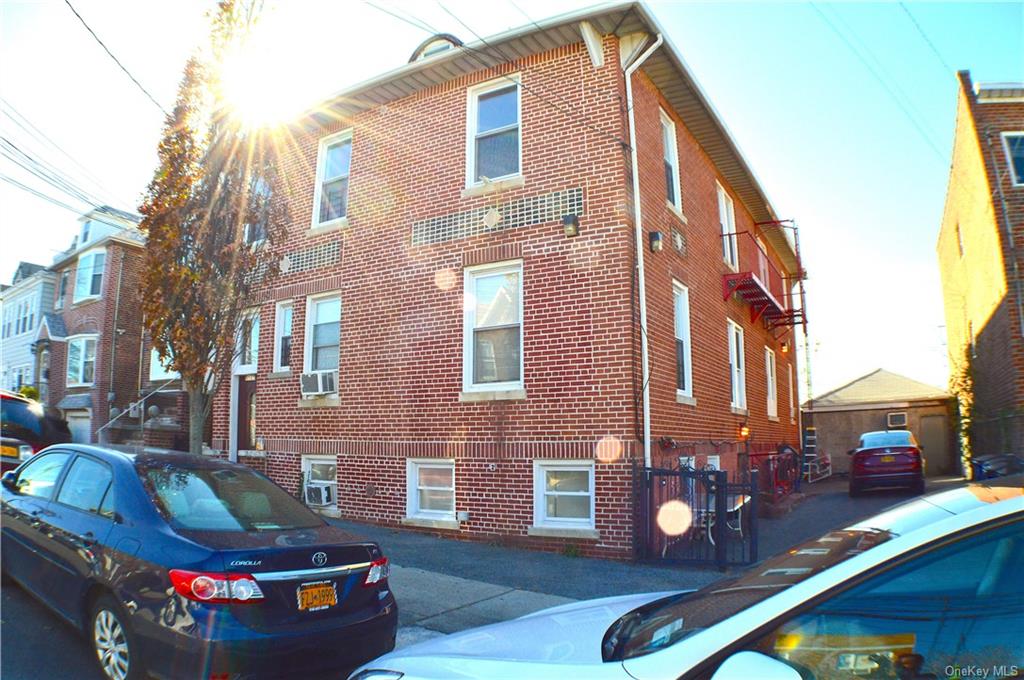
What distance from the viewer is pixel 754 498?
7504mm

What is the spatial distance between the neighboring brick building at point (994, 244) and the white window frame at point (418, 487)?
1166 centimetres

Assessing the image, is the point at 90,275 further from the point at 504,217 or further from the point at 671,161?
the point at 671,161

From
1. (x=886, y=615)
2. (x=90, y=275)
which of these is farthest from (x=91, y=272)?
(x=886, y=615)

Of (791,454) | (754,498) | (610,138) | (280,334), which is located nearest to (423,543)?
(754,498)

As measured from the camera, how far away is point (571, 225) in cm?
875

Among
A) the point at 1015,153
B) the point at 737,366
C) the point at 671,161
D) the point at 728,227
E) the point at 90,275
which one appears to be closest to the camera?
the point at 671,161

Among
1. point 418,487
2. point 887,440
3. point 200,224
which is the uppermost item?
point 200,224

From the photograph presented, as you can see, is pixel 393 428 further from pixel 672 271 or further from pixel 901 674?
pixel 901 674

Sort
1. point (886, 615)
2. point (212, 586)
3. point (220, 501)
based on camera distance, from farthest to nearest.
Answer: point (220, 501) → point (212, 586) → point (886, 615)

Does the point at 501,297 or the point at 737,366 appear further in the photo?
the point at 737,366

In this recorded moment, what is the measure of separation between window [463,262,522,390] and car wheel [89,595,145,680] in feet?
18.6

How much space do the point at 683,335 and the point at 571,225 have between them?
3.04m

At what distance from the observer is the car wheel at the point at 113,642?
368 centimetres

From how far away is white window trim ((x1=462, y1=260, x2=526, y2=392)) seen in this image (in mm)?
9023
